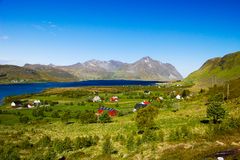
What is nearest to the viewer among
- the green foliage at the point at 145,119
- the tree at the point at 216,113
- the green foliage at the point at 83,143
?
the green foliage at the point at 83,143

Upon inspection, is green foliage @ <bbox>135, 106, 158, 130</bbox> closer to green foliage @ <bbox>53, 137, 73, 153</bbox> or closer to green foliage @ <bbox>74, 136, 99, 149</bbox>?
green foliage @ <bbox>74, 136, 99, 149</bbox>

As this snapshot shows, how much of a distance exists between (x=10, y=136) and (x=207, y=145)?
55614 millimetres

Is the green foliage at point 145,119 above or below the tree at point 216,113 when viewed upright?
below

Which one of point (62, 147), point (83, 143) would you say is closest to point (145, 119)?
point (83, 143)

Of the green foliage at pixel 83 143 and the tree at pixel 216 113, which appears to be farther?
the tree at pixel 216 113

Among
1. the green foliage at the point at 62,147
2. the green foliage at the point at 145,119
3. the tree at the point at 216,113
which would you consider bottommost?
the green foliage at the point at 62,147

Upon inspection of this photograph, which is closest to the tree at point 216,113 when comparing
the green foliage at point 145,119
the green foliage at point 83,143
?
the green foliage at point 145,119

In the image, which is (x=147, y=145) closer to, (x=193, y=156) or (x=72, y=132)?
(x=193, y=156)

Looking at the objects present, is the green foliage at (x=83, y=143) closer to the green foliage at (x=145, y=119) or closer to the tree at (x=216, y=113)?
the green foliage at (x=145, y=119)

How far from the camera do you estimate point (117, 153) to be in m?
48.8

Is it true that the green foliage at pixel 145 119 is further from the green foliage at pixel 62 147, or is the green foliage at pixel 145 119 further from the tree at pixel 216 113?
the green foliage at pixel 62 147

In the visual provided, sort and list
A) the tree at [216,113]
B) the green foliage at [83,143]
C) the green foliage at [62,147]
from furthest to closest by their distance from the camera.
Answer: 1. the tree at [216,113]
2. the green foliage at [83,143]
3. the green foliage at [62,147]

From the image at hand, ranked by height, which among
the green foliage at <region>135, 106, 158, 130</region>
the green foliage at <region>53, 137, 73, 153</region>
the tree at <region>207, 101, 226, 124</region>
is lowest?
the green foliage at <region>53, 137, 73, 153</region>

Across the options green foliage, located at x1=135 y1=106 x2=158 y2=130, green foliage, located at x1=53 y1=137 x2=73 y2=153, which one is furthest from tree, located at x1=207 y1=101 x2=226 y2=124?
green foliage, located at x1=53 y1=137 x2=73 y2=153
